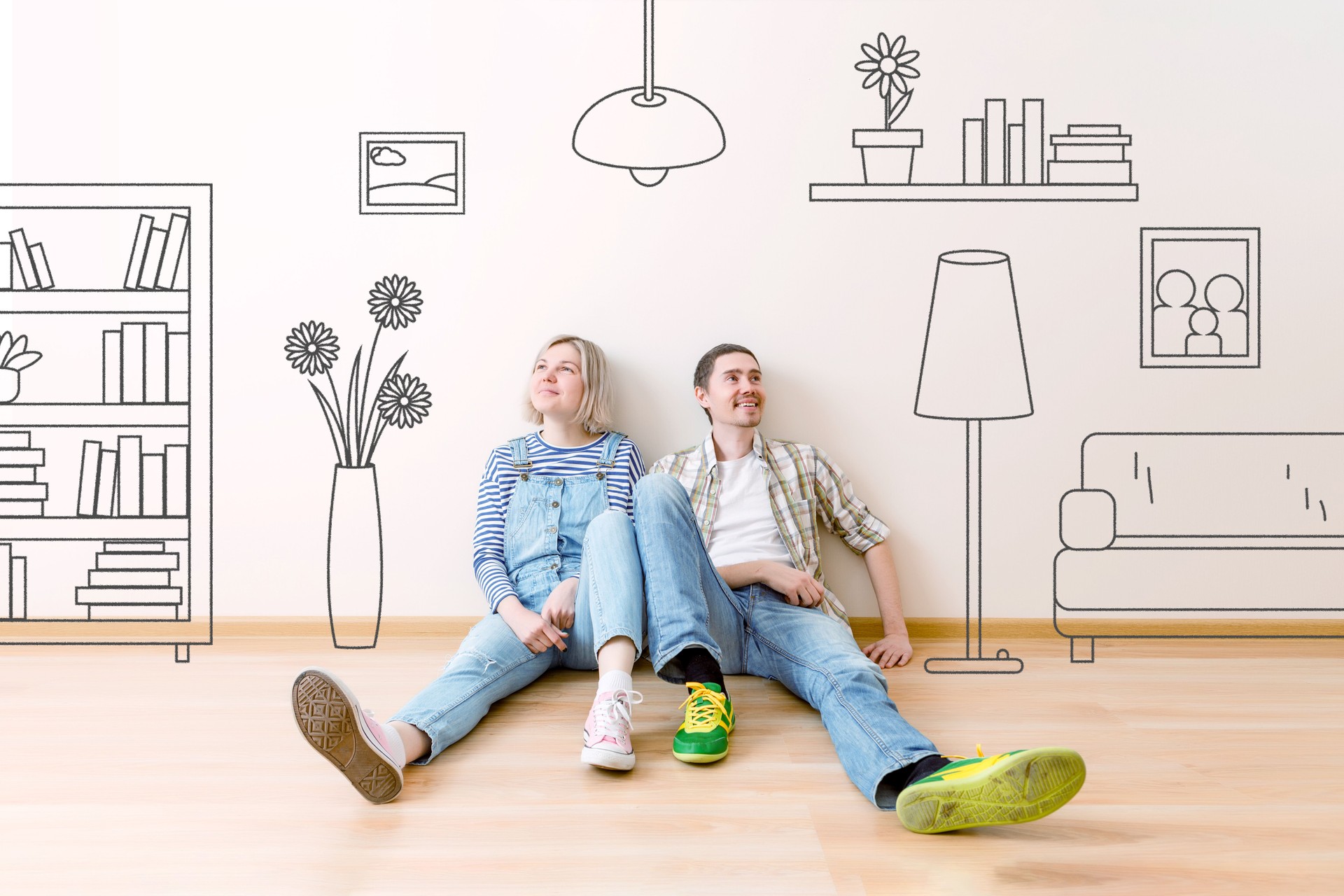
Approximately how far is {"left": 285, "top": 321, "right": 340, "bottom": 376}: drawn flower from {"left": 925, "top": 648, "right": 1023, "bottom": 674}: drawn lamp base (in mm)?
1669

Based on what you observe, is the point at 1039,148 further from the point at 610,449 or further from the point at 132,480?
the point at 132,480

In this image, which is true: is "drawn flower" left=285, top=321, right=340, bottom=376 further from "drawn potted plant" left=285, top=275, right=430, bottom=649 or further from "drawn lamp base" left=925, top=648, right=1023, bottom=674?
"drawn lamp base" left=925, top=648, right=1023, bottom=674

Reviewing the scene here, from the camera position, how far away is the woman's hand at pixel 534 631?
60.6 inches

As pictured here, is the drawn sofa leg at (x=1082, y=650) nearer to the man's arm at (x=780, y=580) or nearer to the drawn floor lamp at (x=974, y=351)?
the drawn floor lamp at (x=974, y=351)

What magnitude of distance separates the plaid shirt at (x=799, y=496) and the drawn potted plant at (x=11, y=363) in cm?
166

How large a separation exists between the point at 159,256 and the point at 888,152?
6.19 ft

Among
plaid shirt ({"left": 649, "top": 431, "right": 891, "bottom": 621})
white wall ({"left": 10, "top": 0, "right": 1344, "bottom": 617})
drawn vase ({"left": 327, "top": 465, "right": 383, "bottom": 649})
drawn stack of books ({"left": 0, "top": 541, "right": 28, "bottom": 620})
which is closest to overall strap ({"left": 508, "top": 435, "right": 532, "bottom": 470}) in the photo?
white wall ({"left": 10, "top": 0, "right": 1344, "bottom": 617})

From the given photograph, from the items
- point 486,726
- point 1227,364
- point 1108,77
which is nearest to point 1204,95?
point 1108,77

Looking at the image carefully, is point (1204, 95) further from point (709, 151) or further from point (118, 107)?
point (118, 107)

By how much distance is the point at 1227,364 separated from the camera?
202cm

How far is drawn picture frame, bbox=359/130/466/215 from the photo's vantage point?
202cm

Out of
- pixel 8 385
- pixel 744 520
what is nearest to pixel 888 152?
pixel 744 520

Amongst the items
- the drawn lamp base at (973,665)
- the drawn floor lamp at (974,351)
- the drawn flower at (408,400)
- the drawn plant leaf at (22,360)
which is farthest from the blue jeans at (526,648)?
the drawn plant leaf at (22,360)

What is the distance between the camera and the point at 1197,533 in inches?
80.0
